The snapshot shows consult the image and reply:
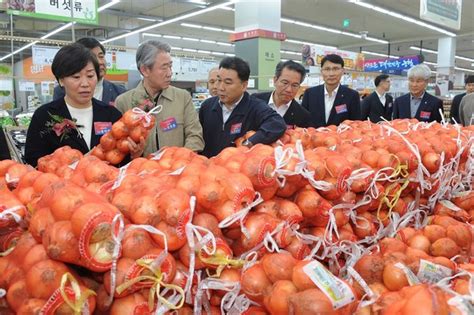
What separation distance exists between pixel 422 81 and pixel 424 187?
301 centimetres

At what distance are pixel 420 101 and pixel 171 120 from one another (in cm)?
309

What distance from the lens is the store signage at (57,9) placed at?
187 inches

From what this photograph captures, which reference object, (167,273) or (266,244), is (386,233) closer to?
(266,244)

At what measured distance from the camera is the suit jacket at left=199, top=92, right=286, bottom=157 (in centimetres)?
265

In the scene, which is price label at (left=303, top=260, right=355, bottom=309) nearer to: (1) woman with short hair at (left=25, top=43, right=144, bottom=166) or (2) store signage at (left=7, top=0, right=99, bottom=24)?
(1) woman with short hair at (left=25, top=43, right=144, bottom=166)

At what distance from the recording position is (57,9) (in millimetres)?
5051

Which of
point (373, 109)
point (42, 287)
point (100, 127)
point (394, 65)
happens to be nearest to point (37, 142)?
point (100, 127)

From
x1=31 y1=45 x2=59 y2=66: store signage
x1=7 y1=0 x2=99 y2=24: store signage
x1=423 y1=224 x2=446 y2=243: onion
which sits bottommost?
x1=423 y1=224 x2=446 y2=243: onion

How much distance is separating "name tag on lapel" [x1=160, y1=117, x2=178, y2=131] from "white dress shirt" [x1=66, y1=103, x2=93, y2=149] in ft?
1.54

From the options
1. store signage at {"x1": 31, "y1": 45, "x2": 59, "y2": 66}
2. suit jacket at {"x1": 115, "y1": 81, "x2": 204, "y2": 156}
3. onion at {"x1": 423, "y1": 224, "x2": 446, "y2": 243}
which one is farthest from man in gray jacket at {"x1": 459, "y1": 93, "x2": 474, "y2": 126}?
store signage at {"x1": 31, "y1": 45, "x2": 59, "y2": 66}

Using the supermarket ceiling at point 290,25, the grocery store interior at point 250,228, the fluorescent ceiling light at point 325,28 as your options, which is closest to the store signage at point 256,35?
the supermarket ceiling at point 290,25

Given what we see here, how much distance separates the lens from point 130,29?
607 inches

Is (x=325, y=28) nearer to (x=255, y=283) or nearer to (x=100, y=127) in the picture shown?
(x=100, y=127)

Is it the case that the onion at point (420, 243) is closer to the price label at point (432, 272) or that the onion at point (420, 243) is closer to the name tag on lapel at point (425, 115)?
the price label at point (432, 272)
